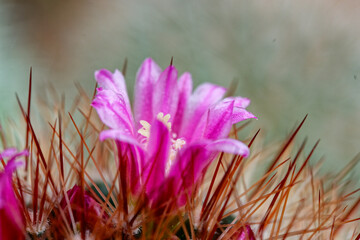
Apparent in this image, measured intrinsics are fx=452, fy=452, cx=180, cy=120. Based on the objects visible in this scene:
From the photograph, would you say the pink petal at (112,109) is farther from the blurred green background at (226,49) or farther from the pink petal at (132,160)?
the blurred green background at (226,49)

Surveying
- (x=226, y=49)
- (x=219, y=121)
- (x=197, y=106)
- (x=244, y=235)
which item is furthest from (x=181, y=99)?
(x=226, y=49)

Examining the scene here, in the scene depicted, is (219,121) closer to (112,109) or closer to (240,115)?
(240,115)

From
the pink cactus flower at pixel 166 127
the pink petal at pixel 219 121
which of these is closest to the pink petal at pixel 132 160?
the pink cactus flower at pixel 166 127

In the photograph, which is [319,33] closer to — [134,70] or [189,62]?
[189,62]

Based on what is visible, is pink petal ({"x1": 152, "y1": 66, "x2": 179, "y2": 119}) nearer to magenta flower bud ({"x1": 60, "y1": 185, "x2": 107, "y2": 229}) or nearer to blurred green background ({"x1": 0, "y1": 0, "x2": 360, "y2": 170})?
magenta flower bud ({"x1": 60, "y1": 185, "x2": 107, "y2": 229})

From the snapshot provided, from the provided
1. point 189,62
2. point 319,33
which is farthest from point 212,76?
point 319,33

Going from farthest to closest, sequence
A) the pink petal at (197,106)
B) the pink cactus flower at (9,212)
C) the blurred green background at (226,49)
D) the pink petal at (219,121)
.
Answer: the blurred green background at (226,49), the pink petal at (197,106), the pink petal at (219,121), the pink cactus flower at (9,212)
